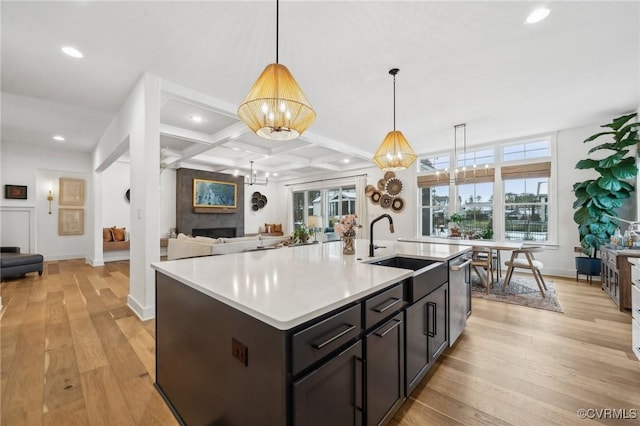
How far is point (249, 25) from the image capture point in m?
2.23

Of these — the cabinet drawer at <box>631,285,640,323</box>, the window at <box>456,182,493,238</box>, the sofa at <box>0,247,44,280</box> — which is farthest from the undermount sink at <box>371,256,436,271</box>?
the sofa at <box>0,247,44,280</box>

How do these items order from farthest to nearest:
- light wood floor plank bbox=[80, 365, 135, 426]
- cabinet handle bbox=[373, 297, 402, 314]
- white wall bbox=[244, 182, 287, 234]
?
1. white wall bbox=[244, 182, 287, 234]
2. light wood floor plank bbox=[80, 365, 135, 426]
3. cabinet handle bbox=[373, 297, 402, 314]

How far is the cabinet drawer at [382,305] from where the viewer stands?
1.21 meters

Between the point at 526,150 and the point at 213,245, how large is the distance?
6403 millimetres

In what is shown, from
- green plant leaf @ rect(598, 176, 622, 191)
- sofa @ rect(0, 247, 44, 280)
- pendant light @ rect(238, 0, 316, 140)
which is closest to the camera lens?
pendant light @ rect(238, 0, 316, 140)

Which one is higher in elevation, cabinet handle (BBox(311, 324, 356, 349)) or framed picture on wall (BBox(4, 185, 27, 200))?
framed picture on wall (BBox(4, 185, 27, 200))

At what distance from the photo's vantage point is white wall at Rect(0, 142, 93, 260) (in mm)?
5844

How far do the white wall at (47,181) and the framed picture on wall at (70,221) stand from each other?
3.3 inches

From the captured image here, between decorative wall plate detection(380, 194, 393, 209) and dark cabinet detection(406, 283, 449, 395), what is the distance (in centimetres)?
540

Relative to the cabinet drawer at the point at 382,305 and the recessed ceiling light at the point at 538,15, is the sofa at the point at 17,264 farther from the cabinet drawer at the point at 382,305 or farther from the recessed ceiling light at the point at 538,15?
the recessed ceiling light at the point at 538,15

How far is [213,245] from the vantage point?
4.16 metres

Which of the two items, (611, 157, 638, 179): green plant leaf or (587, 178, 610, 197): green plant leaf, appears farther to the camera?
(587, 178, 610, 197): green plant leaf

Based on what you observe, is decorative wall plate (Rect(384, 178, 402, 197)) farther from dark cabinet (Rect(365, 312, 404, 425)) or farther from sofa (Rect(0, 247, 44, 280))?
sofa (Rect(0, 247, 44, 280))

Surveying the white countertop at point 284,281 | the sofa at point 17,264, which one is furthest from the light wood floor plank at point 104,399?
the sofa at point 17,264
